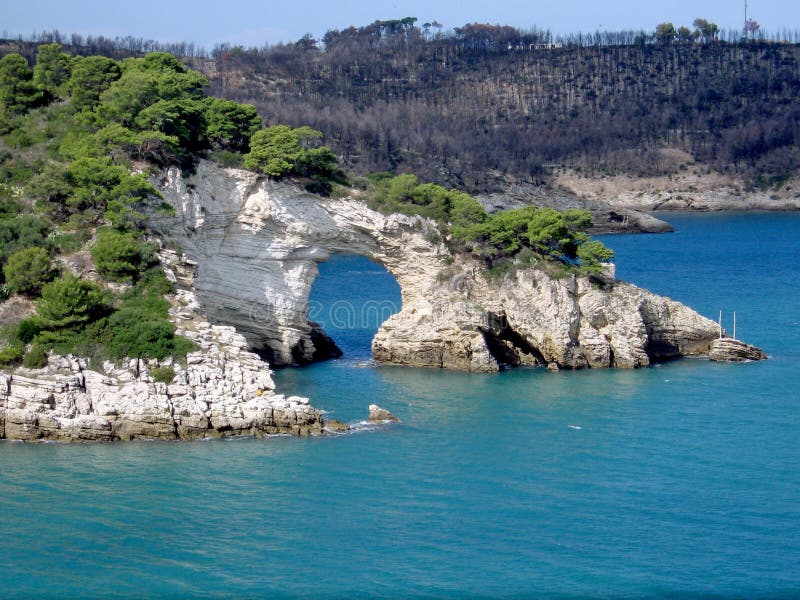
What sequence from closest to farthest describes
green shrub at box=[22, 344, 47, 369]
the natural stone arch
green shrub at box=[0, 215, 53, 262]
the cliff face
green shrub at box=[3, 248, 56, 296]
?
green shrub at box=[22, 344, 47, 369]
green shrub at box=[3, 248, 56, 296]
green shrub at box=[0, 215, 53, 262]
the natural stone arch
the cliff face

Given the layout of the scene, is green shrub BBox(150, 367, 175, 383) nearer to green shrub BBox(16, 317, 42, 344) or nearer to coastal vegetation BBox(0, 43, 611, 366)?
coastal vegetation BBox(0, 43, 611, 366)

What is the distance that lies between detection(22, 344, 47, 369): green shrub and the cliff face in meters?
9.80

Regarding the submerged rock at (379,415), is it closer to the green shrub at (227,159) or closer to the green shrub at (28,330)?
the green shrub at (28,330)

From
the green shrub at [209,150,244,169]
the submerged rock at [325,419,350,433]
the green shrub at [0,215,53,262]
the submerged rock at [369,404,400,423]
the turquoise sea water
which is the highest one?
the green shrub at [209,150,244,169]

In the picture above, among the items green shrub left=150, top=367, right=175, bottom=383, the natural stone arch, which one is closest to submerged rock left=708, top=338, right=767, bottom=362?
the natural stone arch

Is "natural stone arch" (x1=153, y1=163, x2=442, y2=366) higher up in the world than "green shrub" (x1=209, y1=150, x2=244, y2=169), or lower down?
lower down

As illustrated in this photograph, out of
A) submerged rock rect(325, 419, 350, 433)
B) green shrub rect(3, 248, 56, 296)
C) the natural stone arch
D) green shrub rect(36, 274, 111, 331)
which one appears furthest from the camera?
the natural stone arch

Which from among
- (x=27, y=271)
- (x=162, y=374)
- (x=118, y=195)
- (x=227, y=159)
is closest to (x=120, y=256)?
(x=27, y=271)

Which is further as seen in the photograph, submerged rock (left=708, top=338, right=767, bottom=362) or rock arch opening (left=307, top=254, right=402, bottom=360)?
rock arch opening (left=307, top=254, right=402, bottom=360)

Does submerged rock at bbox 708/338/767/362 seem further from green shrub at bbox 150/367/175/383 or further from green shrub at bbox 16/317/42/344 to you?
green shrub at bbox 16/317/42/344

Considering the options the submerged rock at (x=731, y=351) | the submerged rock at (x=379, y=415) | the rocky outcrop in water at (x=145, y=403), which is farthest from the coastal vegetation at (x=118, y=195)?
the submerged rock at (x=379, y=415)

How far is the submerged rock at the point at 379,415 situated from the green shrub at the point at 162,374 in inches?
249

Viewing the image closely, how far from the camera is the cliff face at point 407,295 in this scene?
1834 inches

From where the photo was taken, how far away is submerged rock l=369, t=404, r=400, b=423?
38406 mm
